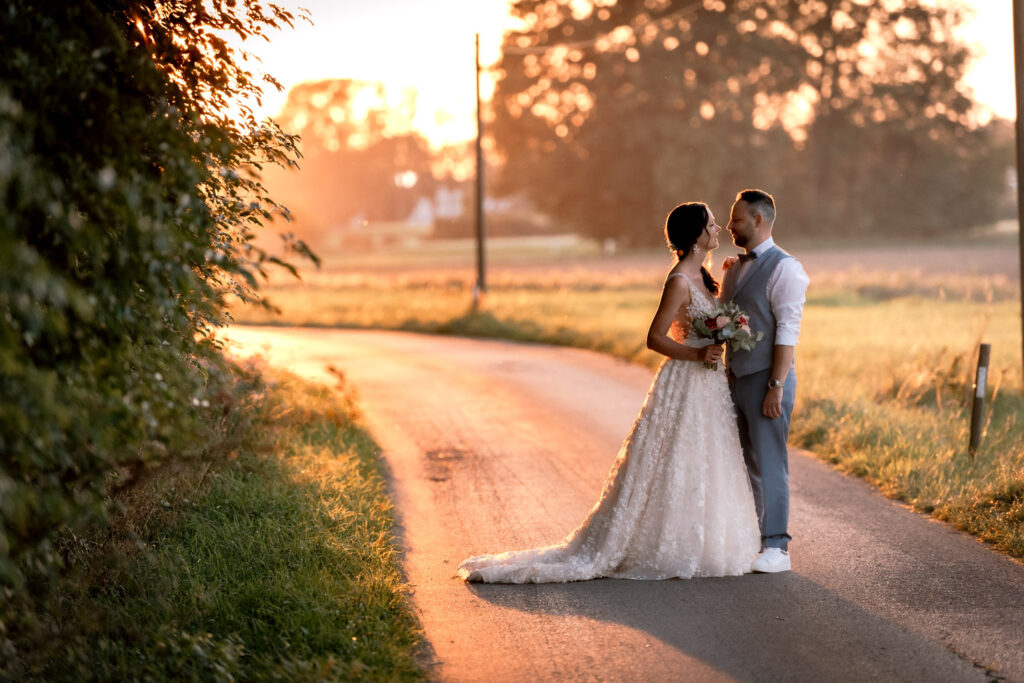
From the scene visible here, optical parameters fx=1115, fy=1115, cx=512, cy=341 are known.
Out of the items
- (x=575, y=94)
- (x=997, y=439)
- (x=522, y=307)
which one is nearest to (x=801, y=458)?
(x=997, y=439)

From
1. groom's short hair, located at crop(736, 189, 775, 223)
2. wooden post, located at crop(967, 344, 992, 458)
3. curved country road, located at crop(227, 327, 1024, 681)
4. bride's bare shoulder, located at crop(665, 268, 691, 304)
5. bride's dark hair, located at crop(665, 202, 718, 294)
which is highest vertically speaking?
groom's short hair, located at crop(736, 189, 775, 223)

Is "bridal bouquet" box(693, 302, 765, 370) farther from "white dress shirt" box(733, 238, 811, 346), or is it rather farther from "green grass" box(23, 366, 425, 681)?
"green grass" box(23, 366, 425, 681)

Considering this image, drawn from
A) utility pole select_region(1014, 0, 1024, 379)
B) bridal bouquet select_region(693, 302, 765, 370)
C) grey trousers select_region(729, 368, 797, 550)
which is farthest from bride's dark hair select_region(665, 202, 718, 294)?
utility pole select_region(1014, 0, 1024, 379)

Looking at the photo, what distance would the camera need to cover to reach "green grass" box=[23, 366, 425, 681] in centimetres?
491

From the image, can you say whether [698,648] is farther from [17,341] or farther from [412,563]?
[17,341]

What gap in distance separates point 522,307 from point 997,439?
19460 mm

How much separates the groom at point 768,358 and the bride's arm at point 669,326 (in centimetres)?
32

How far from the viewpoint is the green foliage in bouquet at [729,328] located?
21.6ft

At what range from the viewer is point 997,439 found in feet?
→ 31.8

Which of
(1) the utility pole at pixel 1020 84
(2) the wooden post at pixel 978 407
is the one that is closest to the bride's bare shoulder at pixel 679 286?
(2) the wooden post at pixel 978 407

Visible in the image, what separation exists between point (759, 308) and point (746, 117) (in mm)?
60802

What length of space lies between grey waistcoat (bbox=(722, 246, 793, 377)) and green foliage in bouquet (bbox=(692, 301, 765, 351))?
103 mm

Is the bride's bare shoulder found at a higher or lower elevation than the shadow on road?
higher

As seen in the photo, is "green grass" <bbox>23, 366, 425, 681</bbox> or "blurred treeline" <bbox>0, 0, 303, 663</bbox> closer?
"blurred treeline" <bbox>0, 0, 303, 663</bbox>
